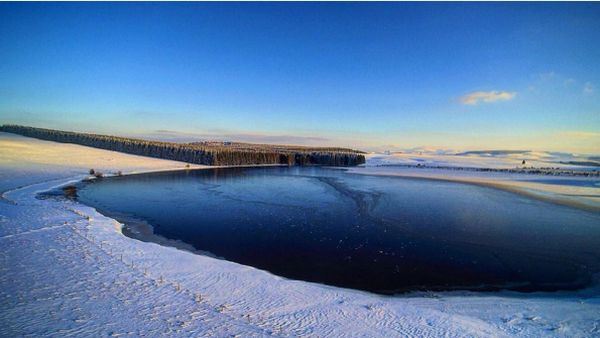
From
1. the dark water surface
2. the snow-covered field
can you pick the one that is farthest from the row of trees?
the snow-covered field

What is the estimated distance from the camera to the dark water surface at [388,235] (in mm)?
8078

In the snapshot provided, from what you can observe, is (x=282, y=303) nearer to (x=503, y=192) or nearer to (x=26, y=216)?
(x=26, y=216)

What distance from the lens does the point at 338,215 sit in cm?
1462

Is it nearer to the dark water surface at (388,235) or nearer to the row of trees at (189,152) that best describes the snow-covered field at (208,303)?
the dark water surface at (388,235)

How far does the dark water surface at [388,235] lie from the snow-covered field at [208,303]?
2.94 feet

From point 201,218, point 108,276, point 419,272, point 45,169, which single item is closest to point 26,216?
point 201,218

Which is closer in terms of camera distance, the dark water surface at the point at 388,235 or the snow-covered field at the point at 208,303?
the snow-covered field at the point at 208,303

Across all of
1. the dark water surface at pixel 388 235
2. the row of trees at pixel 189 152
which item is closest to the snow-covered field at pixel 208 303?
the dark water surface at pixel 388 235

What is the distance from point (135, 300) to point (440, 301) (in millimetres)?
5594

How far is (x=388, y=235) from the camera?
11.5 meters

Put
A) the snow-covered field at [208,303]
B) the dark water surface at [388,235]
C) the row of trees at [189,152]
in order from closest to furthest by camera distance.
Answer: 1. the snow-covered field at [208,303]
2. the dark water surface at [388,235]
3. the row of trees at [189,152]

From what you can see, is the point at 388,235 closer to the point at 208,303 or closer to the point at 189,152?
the point at 208,303

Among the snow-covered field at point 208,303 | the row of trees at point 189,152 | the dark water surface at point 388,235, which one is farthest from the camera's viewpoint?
the row of trees at point 189,152

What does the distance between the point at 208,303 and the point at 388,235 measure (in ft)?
23.7
